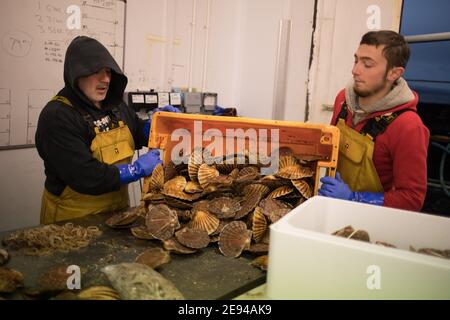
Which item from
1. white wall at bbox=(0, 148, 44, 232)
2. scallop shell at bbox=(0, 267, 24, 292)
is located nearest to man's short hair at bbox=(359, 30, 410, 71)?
scallop shell at bbox=(0, 267, 24, 292)

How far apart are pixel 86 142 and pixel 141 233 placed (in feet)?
2.05

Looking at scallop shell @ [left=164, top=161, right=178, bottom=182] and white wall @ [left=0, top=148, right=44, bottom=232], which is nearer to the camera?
scallop shell @ [left=164, top=161, right=178, bottom=182]

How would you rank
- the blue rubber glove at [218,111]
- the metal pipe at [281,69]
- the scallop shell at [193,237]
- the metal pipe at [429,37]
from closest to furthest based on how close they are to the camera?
the scallop shell at [193,237] < the metal pipe at [429,37] < the metal pipe at [281,69] < the blue rubber glove at [218,111]

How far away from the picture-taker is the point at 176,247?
55.3 inches

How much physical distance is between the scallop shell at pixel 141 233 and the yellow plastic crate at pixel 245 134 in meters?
0.50

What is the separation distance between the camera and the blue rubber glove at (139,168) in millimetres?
1840

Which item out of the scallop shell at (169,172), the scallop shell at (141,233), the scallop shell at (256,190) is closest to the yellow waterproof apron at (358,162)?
the scallop shell at (256,190)

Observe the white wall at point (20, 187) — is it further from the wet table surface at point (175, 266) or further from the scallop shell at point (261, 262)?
the scallop shell at point (261, 262)

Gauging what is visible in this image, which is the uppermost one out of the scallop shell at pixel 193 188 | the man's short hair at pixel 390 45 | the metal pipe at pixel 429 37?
the metal pipe at pixel 429 37

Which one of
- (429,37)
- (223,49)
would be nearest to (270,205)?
(429,37)

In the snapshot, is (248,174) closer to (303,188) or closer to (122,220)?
(303,188)

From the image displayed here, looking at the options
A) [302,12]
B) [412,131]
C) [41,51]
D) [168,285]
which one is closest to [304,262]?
[168,285]

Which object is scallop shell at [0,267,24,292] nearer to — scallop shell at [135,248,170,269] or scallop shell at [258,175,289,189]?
scallop shell at [135,248,170,269]

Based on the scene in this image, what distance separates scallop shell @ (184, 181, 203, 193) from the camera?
1729 mm
